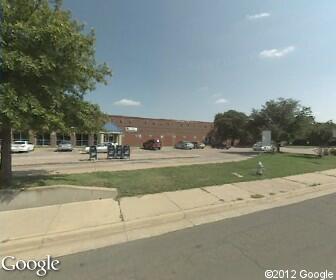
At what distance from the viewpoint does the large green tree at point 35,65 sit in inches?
271

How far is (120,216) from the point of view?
6.79 m

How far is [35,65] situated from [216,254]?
5869 mm

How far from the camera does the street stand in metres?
4.13

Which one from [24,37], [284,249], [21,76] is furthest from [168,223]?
[24,37]

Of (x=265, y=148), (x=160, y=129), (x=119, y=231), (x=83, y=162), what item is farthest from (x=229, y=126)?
(x=119, y=231)

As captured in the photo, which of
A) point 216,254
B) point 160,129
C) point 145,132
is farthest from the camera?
point 160,129

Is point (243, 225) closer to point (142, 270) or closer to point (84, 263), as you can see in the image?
point (142, 270)

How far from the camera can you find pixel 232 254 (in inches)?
187

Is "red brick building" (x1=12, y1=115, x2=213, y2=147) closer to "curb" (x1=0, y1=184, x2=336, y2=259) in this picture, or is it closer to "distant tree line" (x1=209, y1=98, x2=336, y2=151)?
"distant tree line" (x1=209, y1=98, x2=336, y2=151)

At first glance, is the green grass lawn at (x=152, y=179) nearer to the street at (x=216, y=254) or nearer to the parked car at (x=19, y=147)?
the street at (x=216, y=254)

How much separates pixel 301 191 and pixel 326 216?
10.5 feet

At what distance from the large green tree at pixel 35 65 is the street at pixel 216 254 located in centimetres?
392

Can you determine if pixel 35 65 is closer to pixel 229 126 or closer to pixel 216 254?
pixel 216 254

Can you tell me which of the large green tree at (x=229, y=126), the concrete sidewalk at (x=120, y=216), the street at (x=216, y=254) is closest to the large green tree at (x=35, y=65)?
the concrete sidewalk at (x=120, y=216)
